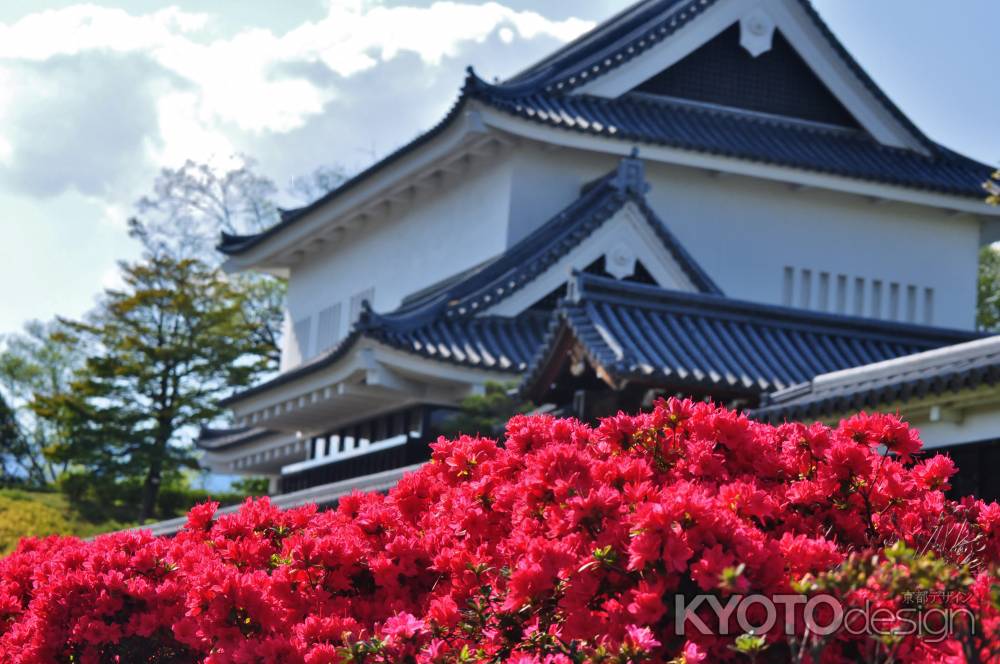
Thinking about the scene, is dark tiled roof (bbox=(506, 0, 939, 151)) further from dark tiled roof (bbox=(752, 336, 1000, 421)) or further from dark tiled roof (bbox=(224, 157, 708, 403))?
dark tiled roof (bbox=(752, 336, 1000, 421))

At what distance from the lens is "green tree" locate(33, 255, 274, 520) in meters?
37.8

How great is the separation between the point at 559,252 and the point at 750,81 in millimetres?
6399

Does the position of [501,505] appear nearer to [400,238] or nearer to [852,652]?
[852,652]

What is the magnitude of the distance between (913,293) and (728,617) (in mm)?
22208

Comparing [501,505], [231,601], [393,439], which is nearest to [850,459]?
[501,505]

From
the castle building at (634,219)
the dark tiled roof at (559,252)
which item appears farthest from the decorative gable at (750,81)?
the dark tiled roof at (559,252)

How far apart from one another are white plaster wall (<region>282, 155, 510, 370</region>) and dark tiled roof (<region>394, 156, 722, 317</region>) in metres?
1.56

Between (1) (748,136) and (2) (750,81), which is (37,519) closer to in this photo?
(1) (748,136)

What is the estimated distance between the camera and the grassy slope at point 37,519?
2702 cm

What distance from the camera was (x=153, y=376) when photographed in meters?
37.8

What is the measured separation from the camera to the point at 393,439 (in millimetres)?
22812

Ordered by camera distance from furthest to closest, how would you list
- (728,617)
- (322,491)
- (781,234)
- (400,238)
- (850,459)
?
(400,238) < (781,234) < (322,491) < (850,459) < (728,617)

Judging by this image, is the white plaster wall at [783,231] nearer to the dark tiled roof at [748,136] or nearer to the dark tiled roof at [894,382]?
the dark tiled roof at [748,136]

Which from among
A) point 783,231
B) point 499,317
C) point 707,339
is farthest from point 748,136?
point 707,339
